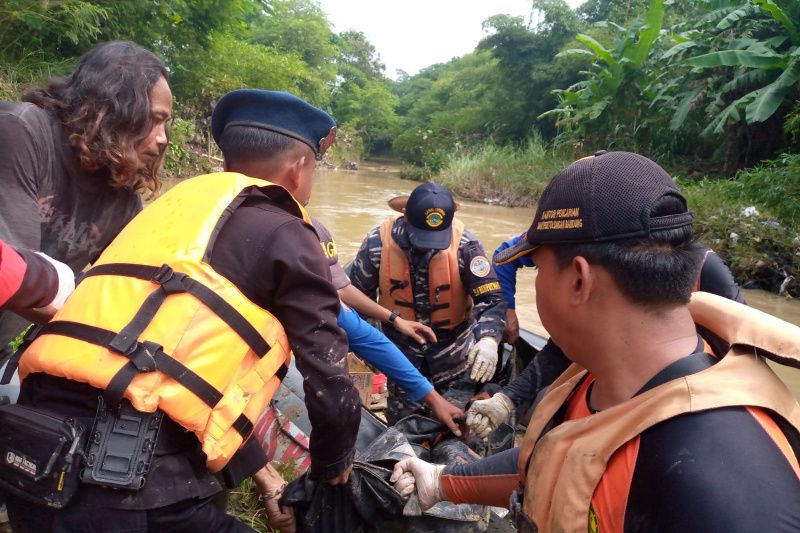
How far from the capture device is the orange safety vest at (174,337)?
1294 millimetres

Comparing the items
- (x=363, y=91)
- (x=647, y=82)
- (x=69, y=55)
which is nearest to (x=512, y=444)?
(x=69, y=55)

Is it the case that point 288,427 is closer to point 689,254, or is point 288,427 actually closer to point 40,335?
point 40,335

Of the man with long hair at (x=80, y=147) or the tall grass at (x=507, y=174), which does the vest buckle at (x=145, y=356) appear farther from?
the tall grass at (x=507, y=174)

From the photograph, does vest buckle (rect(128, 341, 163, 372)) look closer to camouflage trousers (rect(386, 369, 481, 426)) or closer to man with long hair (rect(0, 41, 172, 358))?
man with long hair (rect(0, 41, 172, 358))

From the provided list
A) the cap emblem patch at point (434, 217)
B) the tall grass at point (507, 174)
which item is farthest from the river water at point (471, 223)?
the cap emblem patch at point (434, 217)

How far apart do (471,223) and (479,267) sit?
995cm

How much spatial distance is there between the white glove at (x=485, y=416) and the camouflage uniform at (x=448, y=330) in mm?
713

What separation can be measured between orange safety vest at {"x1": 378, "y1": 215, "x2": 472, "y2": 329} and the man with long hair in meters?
1.76

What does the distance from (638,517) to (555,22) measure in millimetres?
24965

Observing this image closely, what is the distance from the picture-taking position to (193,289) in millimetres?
1331

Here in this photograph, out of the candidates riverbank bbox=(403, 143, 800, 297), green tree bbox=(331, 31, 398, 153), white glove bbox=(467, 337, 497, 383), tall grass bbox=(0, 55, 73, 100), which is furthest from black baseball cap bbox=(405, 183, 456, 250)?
green tree bbox=(331, 31, 398, 153)

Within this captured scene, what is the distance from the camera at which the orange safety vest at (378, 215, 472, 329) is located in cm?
359

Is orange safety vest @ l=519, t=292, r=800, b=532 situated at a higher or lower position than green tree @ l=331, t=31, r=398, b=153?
higher

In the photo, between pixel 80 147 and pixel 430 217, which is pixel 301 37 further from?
pixel 80 147
